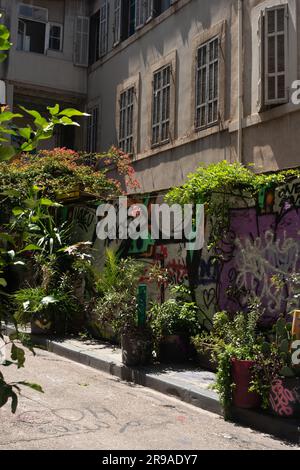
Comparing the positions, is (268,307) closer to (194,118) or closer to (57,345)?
(57,345)

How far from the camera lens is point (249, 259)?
7340 mm

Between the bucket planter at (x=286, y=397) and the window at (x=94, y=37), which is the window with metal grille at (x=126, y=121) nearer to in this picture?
the window at (x=94, y=37)

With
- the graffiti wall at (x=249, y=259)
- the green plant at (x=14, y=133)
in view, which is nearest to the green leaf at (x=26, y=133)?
the green plant at (x=14, y=133)

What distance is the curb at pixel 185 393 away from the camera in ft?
17.4

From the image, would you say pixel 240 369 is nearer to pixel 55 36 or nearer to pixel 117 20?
pixel 117 20

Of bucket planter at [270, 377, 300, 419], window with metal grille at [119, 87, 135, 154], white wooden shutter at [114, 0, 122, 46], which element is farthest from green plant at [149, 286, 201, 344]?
white wooden shutter at [114, 0, 122, 46]

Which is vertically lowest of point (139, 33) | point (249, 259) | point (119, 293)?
point (119, 293)

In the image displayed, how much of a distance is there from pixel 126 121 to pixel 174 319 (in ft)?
32.9

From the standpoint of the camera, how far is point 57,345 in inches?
382

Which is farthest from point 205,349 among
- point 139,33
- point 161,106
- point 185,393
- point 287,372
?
point 139,33

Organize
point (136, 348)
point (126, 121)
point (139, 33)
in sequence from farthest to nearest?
point (126, 121), point (139, 33), point (136, 348)

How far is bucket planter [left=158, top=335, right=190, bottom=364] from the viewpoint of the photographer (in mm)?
7938

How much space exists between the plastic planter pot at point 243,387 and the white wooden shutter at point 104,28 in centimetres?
1490

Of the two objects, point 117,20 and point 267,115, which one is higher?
point 117,20
